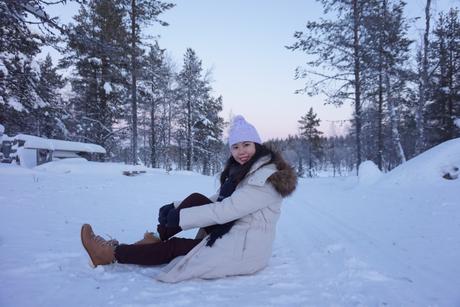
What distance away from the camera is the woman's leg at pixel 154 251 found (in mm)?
2992

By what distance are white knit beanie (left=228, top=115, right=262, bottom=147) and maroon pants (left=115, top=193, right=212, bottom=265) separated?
66 centimetres

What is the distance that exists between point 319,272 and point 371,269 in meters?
0.47

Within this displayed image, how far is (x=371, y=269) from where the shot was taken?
2947mm

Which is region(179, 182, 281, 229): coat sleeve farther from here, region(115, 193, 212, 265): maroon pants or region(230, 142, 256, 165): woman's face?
region(230, 142, 256, 165): woman's face

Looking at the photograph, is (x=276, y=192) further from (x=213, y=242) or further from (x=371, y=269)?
(x=371, y=269)

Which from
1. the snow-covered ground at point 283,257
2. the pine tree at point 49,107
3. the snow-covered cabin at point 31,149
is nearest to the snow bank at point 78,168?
the snow-covered cabin at point 31,149

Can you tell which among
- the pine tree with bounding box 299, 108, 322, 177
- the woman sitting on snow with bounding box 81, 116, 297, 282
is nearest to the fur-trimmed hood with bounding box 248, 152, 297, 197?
the woman sitting on snow with bounding box 81, 116, 297, 282

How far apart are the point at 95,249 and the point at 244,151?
1.68 meters

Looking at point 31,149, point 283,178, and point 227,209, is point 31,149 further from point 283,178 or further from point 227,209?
point 283,178

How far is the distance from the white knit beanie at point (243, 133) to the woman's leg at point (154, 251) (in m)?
1.08

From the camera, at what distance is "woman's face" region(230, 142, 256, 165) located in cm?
323

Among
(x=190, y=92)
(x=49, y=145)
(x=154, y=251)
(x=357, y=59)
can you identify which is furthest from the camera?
(x=190, y=92)

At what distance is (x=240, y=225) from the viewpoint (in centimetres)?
292

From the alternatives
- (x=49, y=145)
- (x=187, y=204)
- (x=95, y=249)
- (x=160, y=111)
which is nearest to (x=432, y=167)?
(x=187, y=204)
